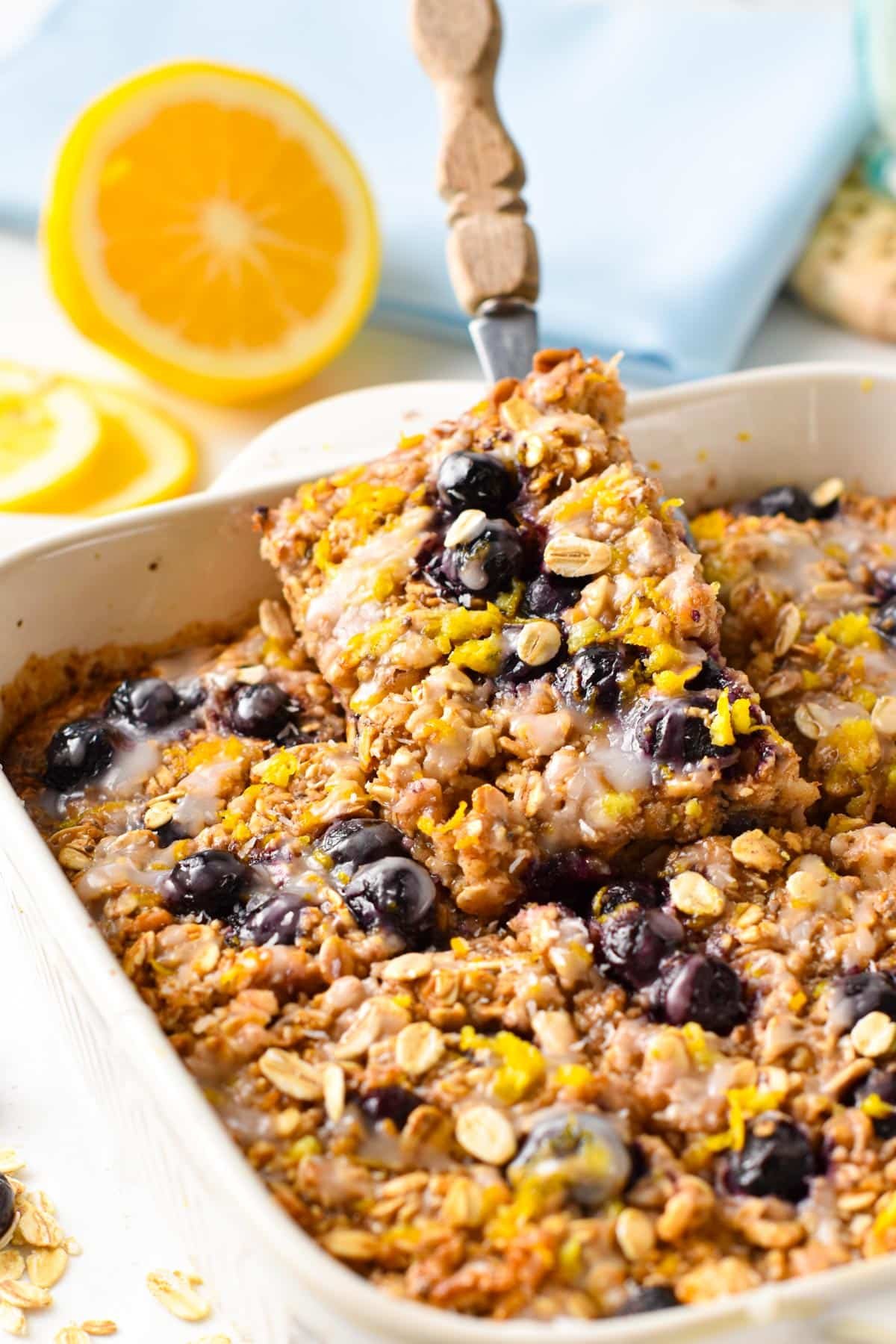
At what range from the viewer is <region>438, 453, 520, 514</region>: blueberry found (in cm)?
241

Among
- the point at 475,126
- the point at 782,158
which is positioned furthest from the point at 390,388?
the point at 782,158

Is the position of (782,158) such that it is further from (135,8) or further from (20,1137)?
(20,1137)

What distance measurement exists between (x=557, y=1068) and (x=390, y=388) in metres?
1.78

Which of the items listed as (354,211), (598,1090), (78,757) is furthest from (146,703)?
(354,211)

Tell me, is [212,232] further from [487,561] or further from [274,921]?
[274,921]

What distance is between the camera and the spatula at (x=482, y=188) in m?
3.10

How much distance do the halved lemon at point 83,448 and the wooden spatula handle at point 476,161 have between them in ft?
2.82

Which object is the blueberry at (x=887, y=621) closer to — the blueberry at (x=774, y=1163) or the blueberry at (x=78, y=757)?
the blueberry at (x=774, y=1163)

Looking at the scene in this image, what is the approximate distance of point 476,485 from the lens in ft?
7.91

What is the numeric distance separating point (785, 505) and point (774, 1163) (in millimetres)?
1461

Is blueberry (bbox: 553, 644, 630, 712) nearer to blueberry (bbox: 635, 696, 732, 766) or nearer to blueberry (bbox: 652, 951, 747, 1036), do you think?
blueberry (bbox: 635, 696, 732, 766)

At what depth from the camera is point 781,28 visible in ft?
15.0

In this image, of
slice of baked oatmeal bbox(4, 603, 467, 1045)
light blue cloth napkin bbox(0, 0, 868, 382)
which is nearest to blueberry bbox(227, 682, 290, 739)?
slice of baked oatmeal bbox(4, 603, 467, 1045)

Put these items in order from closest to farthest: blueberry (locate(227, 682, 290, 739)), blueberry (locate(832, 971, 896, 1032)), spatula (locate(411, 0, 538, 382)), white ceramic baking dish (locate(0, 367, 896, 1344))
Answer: white ceramic baking dish (locate(0, 367, 896, 1344)) → blueberry (locate(832, 971, 896, 1032)) → blueberry (locate(227, 682, 290, 739)) → spatula (locate(411, 0, 538, 382))
